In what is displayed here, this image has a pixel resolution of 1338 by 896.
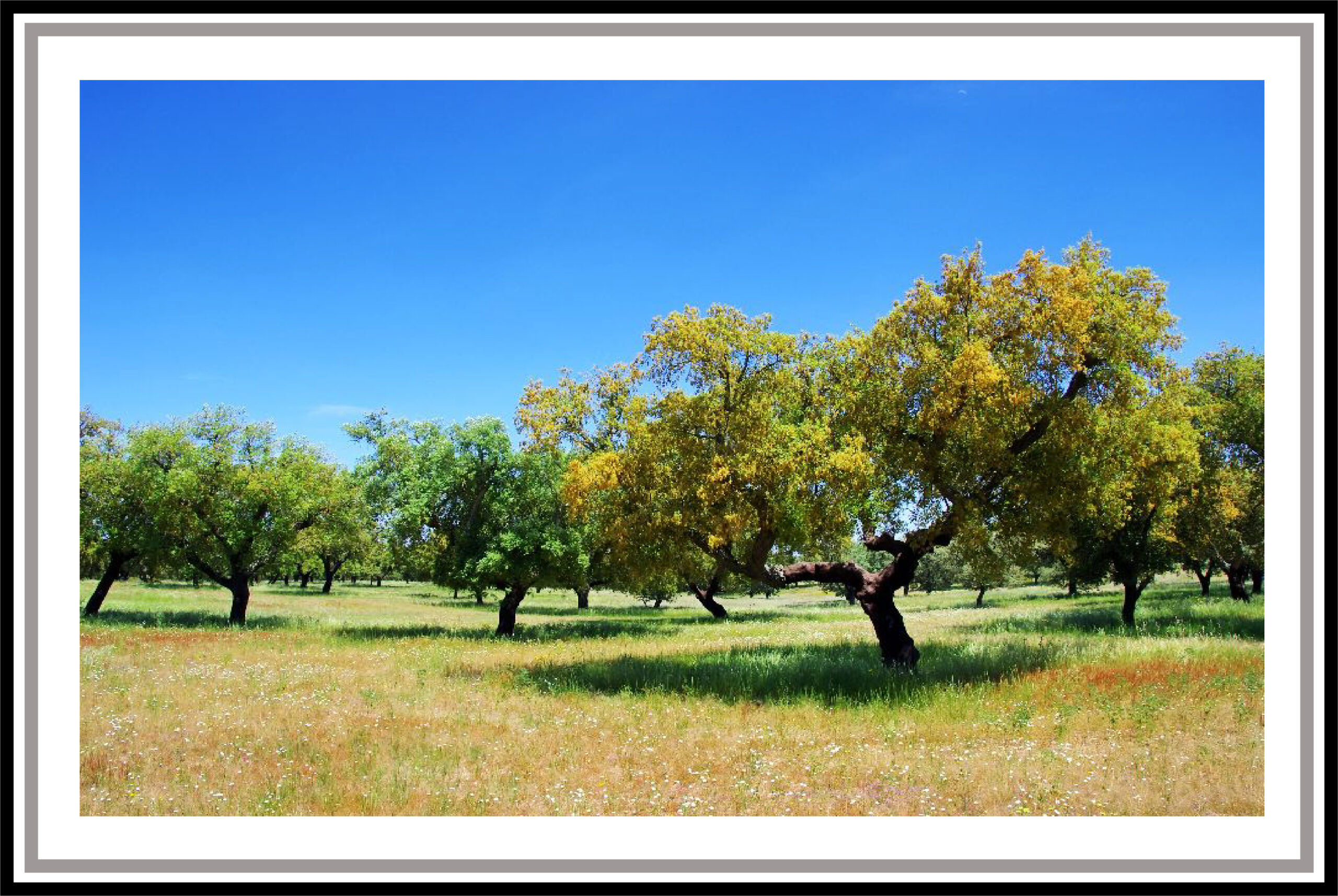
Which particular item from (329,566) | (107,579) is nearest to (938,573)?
(329,566)

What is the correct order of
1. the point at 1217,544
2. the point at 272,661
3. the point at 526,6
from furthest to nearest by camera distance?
the point at 1217,544 → the point at 272,661 → the point at 526,6

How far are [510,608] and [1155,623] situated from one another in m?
28.6

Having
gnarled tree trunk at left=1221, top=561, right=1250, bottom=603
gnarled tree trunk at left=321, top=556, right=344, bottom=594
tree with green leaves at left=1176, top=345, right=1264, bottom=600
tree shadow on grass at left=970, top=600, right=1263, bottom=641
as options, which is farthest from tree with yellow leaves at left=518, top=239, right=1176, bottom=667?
gnarled tree trunk at left=321, top=556, right=344, bottom=594

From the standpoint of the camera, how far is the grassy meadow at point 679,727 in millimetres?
8617

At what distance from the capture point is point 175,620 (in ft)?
115

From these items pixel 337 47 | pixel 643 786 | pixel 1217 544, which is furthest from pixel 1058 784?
pixel 1217 544

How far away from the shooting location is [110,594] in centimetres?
5403

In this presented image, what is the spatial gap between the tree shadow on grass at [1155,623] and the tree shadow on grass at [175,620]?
35.4 m

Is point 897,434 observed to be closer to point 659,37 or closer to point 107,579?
point 659,37

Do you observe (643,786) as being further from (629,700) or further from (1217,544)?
(1217,544)

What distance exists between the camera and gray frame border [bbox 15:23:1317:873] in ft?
19.6

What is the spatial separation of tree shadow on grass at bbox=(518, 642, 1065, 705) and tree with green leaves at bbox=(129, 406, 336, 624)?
879 inches

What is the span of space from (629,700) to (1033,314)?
485 inches

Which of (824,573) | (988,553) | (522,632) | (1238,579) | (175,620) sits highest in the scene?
(988,553)
